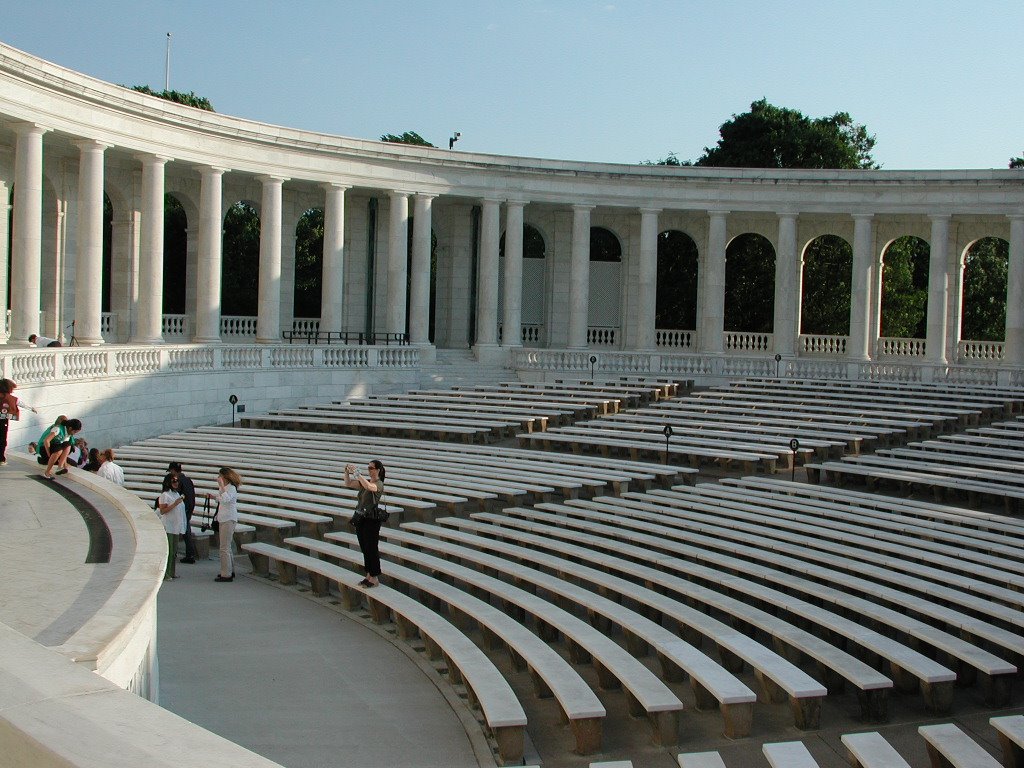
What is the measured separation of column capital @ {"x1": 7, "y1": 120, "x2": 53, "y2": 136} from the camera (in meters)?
40.5

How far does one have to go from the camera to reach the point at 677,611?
1705 cm

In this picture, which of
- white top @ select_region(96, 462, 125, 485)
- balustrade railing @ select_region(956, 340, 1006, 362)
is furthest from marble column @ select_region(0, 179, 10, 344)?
balustrade railing @ select_region(956, 340, 1006, 362)

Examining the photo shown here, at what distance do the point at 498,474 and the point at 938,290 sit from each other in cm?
3348

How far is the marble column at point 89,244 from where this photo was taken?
44.2 m

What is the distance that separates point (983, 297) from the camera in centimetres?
8475

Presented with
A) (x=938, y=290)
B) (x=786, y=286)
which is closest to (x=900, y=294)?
(x=938, y=290)

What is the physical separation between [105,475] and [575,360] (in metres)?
33.5

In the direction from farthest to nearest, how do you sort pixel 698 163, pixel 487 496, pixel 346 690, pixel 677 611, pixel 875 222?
pixel 698 163 < pixel 875 222 < pixel 487 496 < pixel 677 611 < pixel 346 690

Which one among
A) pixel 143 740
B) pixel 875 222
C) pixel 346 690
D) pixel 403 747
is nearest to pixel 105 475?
pixel 346 690

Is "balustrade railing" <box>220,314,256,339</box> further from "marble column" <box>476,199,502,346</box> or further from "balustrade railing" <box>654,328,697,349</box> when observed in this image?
"balustrade railing" <box>654,328,697,349</box>

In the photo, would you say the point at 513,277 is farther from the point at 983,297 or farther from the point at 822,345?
the point at 983,297

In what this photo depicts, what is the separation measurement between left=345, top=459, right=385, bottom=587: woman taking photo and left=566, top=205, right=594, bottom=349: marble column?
1539 inches

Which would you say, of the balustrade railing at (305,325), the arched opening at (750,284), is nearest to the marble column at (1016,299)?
the arched opening at (750,284)

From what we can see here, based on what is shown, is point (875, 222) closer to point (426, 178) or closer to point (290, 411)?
point (426, 178)
